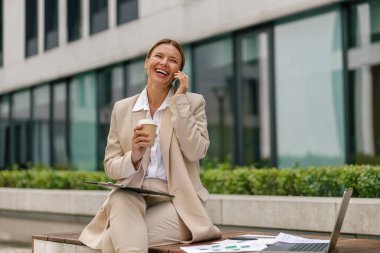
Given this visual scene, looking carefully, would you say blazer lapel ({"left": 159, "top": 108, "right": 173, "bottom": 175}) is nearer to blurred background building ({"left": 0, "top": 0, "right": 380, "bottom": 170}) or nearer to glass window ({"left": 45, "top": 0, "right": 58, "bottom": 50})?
blurred background building ({"left": 0, "top": 0, "right": 380, "bottom": 170})

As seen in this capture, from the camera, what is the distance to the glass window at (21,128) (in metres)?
20.2

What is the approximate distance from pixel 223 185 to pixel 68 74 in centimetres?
1035

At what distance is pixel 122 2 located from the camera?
15.6 meters

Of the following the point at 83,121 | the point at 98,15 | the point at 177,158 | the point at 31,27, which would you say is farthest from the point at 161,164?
the point at 31,27

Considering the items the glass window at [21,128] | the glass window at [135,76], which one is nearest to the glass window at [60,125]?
the glass window at [21,128]

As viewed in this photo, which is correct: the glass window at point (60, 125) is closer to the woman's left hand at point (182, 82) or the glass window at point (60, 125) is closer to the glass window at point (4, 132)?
the glass window at point (4, 132)

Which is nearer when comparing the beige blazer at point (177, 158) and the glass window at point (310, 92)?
the beige blazer at point (177, 158)

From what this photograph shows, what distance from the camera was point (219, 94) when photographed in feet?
42.5

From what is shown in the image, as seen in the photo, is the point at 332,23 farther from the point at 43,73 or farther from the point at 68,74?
the point at 43,73

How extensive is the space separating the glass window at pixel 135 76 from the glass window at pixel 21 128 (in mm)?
5523

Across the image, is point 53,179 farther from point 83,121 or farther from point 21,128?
point 21,128

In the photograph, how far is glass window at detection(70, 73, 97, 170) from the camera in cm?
1700

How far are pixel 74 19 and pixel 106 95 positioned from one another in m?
2.51

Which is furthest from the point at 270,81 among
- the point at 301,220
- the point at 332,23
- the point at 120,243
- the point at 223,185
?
the point at 120,243
